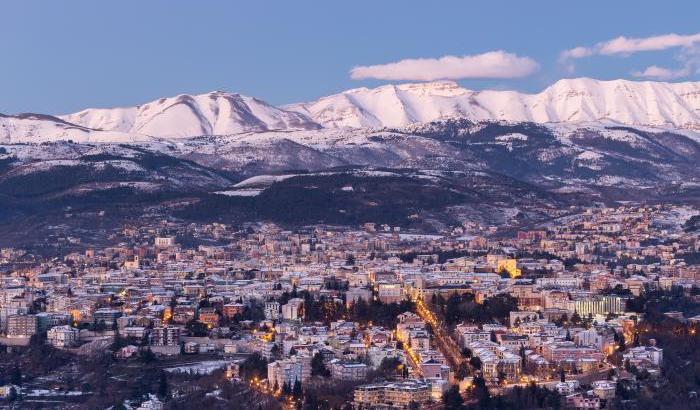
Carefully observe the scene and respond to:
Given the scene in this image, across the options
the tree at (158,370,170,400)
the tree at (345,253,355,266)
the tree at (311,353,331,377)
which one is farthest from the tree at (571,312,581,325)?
the tree at (345,253,355,266)

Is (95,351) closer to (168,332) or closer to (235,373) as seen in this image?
(168,332)

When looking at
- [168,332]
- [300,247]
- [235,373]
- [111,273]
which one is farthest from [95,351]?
[300,247]

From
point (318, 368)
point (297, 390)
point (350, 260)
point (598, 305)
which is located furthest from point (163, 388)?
point (350, 260)

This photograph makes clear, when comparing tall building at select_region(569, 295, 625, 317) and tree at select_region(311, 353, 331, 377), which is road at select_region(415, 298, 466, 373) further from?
tall building at select_region(569, 295, 625, 317)

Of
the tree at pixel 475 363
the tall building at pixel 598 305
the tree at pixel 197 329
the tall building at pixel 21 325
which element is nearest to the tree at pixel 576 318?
the tall building at pixel 598 305

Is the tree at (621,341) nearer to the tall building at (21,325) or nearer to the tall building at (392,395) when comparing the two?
the tall building at (392,395)

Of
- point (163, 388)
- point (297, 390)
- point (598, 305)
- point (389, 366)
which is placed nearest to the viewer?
point (297, 390)

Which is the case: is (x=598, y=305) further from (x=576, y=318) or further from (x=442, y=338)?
(x=442, y=338)
